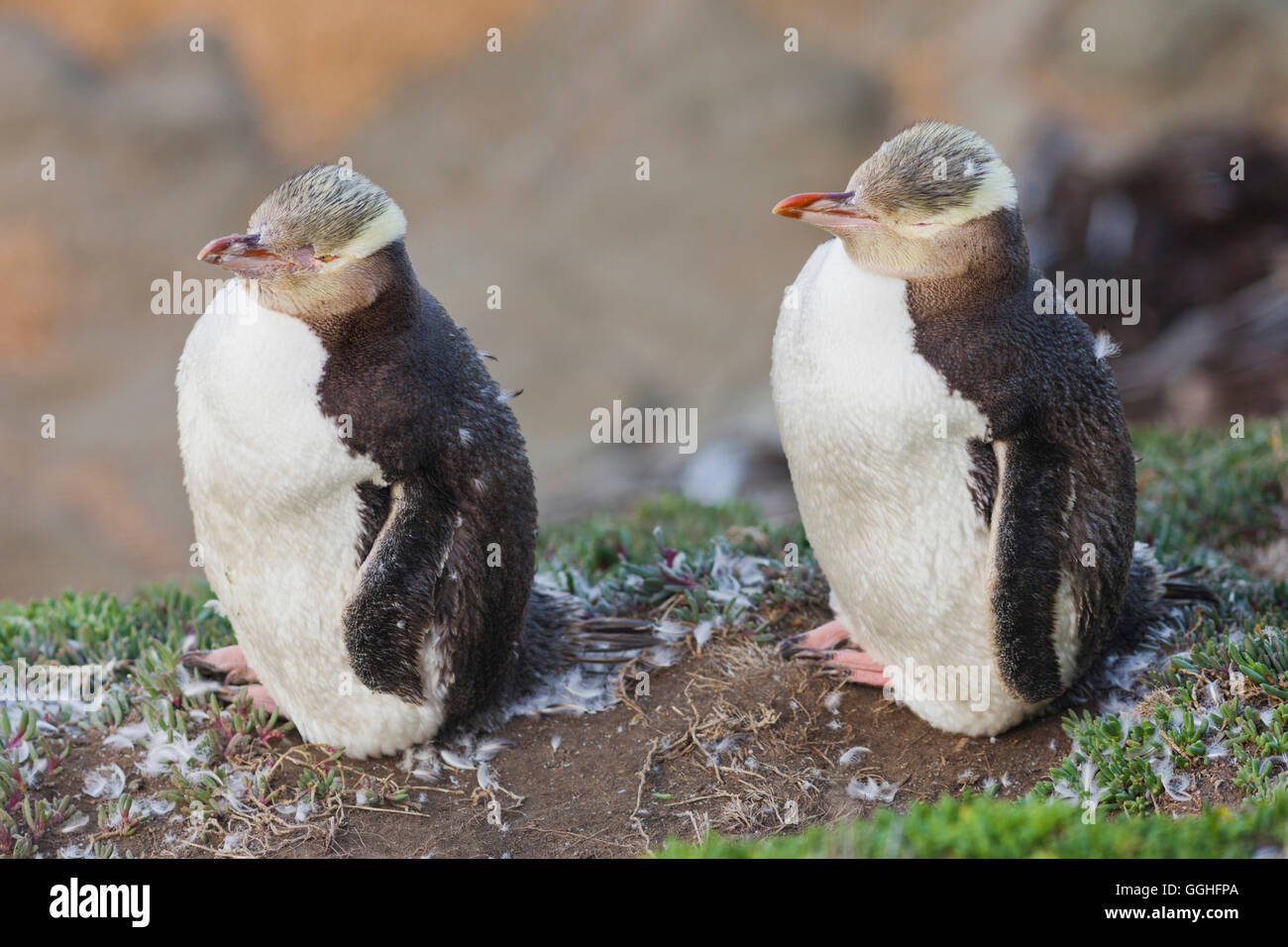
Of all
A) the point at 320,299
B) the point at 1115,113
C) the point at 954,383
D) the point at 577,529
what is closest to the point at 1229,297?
the point at 1115,113

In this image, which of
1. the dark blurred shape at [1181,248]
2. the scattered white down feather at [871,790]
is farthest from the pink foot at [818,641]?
the dark blurred shape at [1181,248]

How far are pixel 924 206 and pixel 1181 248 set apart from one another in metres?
6.39

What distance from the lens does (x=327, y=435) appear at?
3490mm

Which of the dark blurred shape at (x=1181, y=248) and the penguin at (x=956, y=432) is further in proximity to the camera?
the dark blurred shape at (x=1181, y=248)

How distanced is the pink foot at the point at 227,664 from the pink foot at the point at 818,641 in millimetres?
1748

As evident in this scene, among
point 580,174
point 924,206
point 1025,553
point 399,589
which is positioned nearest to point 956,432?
point 1025,553

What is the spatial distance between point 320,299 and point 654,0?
13142mm

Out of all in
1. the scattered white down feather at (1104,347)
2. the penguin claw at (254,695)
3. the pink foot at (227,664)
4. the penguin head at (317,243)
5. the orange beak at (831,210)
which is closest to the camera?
the penguin head at (317,243)

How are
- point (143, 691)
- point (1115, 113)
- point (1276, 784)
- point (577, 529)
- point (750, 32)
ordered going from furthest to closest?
point (750, 32)
point (1115, 113)
point (577, 529)
point (143, 691)
point (1276, 784)

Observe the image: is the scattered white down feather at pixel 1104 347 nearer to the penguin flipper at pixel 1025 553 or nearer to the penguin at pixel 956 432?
the penguin at pixel 956 432

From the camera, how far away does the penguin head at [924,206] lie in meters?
3.48

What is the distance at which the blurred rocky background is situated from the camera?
931 centimetres

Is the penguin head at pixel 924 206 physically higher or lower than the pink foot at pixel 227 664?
higher
